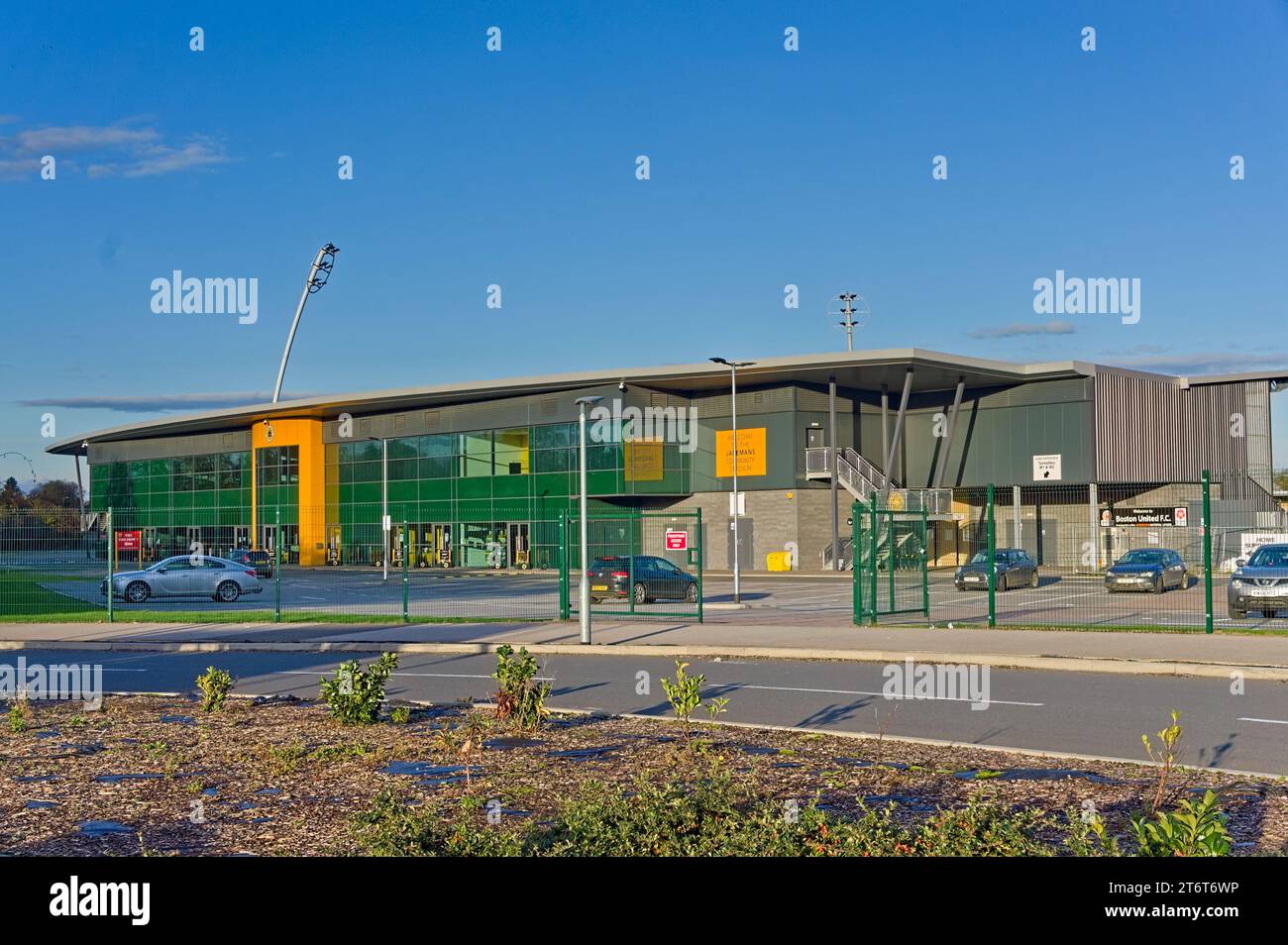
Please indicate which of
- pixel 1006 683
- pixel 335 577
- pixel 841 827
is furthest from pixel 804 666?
pixel 335 577

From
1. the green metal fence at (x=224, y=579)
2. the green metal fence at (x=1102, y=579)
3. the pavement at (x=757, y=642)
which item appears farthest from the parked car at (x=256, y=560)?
the green metal fence at (x=1102, y=579)

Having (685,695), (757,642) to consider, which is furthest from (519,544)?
(685,695)

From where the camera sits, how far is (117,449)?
85.6 metres

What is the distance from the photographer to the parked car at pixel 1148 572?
26.8 metres

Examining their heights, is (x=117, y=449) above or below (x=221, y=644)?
above

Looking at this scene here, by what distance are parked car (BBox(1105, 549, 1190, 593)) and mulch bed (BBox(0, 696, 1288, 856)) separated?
18.2m

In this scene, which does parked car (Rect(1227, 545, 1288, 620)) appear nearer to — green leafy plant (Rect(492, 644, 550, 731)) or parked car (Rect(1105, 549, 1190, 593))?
parked car (Rect(1105, 549, 1190, 593))

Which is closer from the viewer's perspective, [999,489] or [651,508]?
[999,489]

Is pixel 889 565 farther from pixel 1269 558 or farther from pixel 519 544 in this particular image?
pixel 519 544

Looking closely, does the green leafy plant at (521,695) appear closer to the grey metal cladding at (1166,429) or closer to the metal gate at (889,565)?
the metal gate at (889,565)

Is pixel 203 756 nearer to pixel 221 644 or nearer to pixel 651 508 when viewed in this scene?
pixel 221 644

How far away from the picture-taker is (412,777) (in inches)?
349

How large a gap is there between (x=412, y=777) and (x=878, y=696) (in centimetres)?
667
